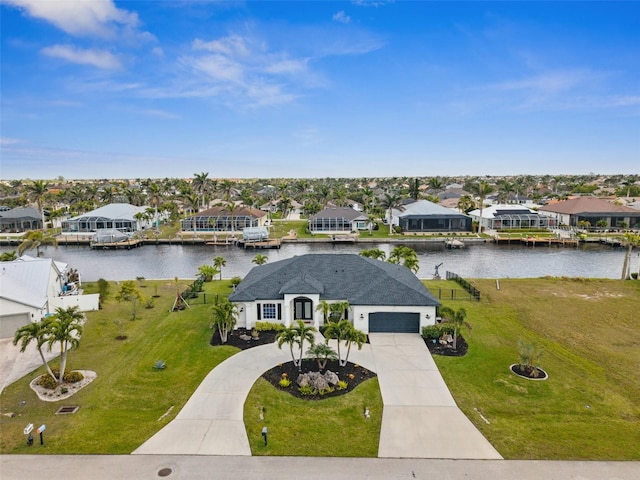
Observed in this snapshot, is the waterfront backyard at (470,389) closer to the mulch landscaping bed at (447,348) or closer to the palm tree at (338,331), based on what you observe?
the mulch landscaping bed at (447,348)

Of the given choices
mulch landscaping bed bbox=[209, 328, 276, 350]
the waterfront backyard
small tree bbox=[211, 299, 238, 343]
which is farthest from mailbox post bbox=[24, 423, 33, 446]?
small tree bbox=[211, 299, 238, 343]

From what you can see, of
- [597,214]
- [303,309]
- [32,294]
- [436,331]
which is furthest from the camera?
[597,214]

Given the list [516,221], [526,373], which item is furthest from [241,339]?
[516,221]

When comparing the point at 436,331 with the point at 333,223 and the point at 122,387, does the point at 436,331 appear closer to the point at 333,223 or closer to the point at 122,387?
the point at 122,387

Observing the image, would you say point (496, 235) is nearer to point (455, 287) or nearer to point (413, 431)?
point (455, 287)

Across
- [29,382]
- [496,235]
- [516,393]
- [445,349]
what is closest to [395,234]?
[496,235]

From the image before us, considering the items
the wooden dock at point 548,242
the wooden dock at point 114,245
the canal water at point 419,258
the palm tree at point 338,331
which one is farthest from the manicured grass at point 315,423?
the wooden dock at point 548,242
